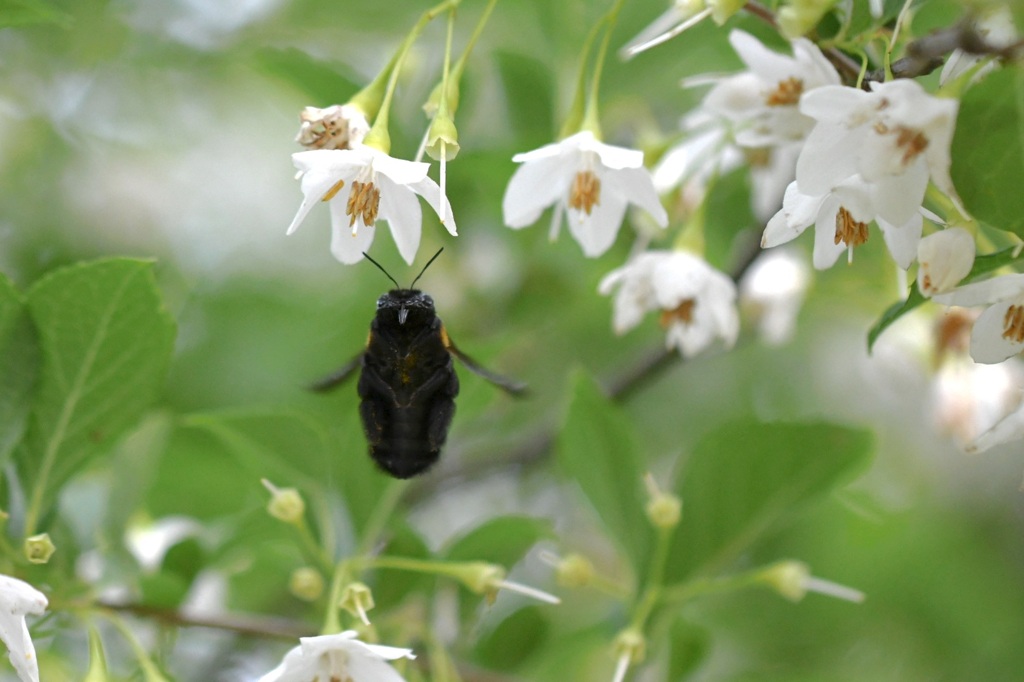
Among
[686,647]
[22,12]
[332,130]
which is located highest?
[22,12]

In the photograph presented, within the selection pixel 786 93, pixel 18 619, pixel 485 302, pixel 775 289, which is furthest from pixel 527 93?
pixel 18 619

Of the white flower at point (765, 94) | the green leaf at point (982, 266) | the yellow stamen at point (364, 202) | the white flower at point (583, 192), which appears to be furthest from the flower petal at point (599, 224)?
the green leaf at point (982, 266)

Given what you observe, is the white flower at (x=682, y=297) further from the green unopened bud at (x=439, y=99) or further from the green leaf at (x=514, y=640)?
the green leaf at (x=514, y=640)

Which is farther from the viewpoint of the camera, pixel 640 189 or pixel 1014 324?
pixel 640 189

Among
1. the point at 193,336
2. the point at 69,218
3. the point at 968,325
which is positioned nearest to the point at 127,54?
the point at 69,218

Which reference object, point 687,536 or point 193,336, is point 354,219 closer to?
point 687,536

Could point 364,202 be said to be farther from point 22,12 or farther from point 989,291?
point 989,291
